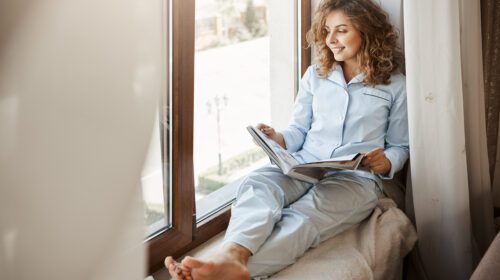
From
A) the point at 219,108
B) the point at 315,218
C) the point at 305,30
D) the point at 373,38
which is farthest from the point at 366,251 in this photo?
the point at 305,30

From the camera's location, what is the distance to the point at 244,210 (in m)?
1.32

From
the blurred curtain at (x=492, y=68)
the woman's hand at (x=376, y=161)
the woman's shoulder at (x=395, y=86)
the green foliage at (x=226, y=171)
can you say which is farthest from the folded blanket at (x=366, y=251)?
the green foliage at (x=226, y=171)

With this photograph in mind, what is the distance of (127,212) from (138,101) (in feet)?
0.59

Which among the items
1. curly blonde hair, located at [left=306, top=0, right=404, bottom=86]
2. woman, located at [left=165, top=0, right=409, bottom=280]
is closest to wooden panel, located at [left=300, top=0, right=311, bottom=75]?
woman, located at [left=165, top=0, right=409, bottom=280]

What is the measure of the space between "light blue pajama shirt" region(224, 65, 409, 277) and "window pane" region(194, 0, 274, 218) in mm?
326

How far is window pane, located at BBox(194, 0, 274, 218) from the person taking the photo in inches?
69.6

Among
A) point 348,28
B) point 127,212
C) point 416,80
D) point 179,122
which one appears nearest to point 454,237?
point 416,80

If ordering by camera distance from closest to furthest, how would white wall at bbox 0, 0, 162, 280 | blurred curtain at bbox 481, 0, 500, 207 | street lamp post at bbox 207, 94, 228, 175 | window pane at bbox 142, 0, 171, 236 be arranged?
white wall at bbox 0, 0, 162, 280 → window pane at bbox 142, 0, 171, 236 → blurred curtain at bbox 481, 0, 500, 207 → street lamp post at bbox 207, 94, 228, 175

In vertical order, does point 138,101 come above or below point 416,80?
below

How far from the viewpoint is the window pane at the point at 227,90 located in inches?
69.6

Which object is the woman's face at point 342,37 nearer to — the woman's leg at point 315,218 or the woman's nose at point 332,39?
the woman's nose at point 332,39

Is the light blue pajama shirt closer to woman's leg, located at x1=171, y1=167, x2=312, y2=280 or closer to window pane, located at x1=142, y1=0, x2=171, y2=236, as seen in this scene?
woman's leg, located at x1=171, y1=167, x2=312, y2=280

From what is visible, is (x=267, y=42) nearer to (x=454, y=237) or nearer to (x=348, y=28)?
(x=348, y=28)

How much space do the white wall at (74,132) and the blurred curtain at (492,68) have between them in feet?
3.82
